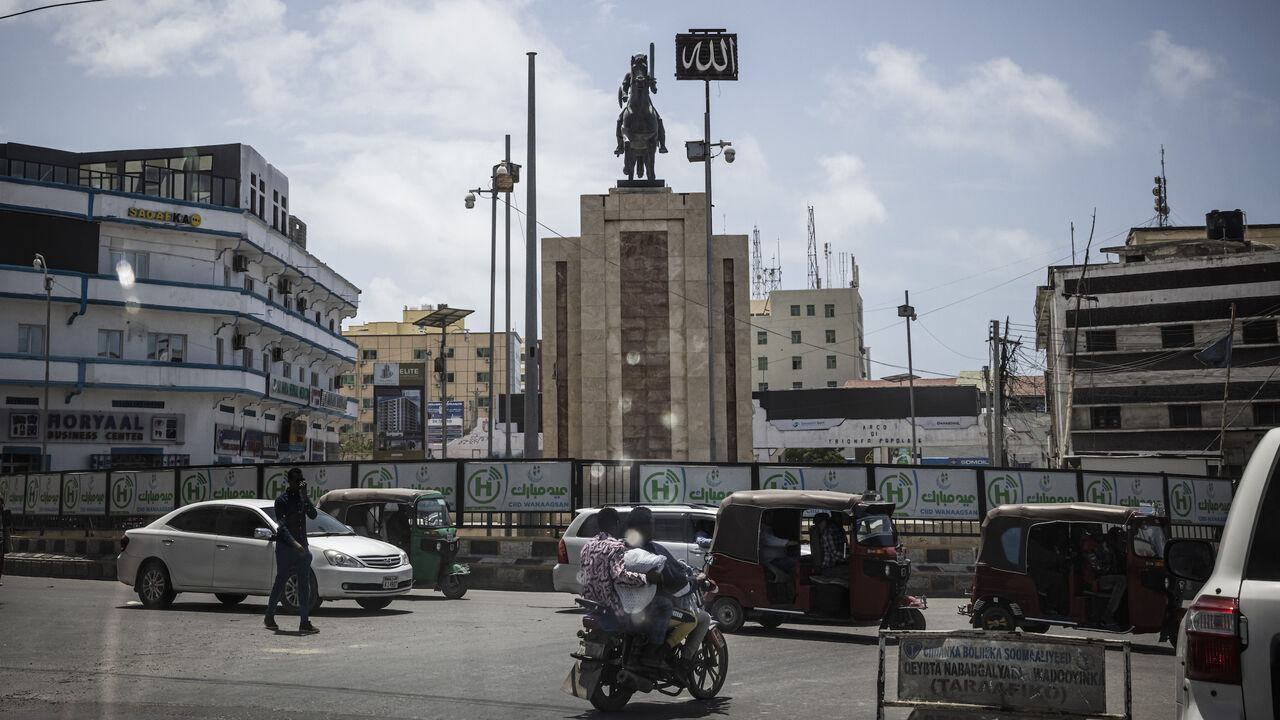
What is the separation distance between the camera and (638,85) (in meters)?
37.1

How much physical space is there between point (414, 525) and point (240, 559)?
10.8ft

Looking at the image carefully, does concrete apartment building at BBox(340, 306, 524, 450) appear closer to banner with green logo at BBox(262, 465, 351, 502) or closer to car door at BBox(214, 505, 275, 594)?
banner with green logo at BBox(262, 465, 351, 502)

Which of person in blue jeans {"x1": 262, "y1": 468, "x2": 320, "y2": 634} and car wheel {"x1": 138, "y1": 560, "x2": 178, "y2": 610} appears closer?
person in blue jeans {"x1": 262, "y1": 468, "x2": 320, "y2": 634}

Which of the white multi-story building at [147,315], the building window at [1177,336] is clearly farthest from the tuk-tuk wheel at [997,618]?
the white multi-story building at [147,315]

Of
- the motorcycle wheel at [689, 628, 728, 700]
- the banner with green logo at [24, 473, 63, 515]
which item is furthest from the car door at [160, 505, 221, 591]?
the banner with green logo at [24, 473, 63, 515]

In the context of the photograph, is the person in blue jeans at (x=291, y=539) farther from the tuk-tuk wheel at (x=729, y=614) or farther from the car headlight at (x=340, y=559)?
the tuk-tuk wheel at (x=729, y=614)

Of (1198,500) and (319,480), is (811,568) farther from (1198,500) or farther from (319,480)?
(1198,500)

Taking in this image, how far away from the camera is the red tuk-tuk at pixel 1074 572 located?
40.4ft

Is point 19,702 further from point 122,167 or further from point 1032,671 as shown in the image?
point 122,167

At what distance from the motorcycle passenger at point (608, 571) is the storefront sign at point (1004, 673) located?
7.92 ft

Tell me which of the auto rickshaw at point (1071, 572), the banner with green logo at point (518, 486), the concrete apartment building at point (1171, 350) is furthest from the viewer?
the concrete apartment building at point (1171, 350)

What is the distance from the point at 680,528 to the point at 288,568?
5880mm

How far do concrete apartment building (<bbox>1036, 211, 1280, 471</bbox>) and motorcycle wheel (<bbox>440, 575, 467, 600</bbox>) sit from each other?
35712 mm

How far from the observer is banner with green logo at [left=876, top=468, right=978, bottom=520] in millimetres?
20562
